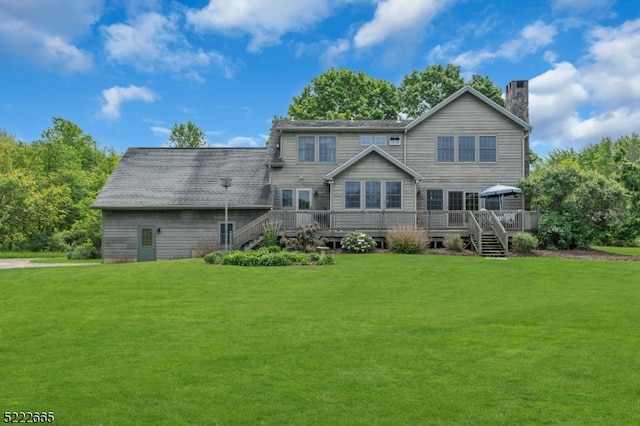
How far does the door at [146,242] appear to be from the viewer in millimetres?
25625

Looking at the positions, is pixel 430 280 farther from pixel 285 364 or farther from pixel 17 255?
pixel 17 255

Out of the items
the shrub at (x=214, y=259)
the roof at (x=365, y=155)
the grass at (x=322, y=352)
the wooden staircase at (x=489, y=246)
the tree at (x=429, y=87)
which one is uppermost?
the tree at (x=429, y=87)

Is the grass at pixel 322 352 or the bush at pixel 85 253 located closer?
the grass at pixel 322 352

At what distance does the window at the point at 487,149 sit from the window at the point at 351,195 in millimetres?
7221

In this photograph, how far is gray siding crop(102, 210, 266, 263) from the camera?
1009 inches

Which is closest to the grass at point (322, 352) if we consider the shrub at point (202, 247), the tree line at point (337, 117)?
the tree line at point (337, 117)

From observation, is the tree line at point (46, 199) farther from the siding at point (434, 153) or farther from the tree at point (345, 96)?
the tree at point (345, 96)

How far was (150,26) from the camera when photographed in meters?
25.1

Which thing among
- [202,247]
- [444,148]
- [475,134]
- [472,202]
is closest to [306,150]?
[444,148]

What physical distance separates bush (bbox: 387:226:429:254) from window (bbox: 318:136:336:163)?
22.7ft

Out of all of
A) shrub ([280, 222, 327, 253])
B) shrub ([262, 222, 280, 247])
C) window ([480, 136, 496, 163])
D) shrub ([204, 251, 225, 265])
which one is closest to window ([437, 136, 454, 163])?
window ([480, 136, 496, 163])

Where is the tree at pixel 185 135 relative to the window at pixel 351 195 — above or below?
above

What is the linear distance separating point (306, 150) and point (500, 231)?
442 inches

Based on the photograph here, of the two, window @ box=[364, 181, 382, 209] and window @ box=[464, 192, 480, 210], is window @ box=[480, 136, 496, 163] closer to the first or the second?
window @ box=[464, 192, 480, 210]
